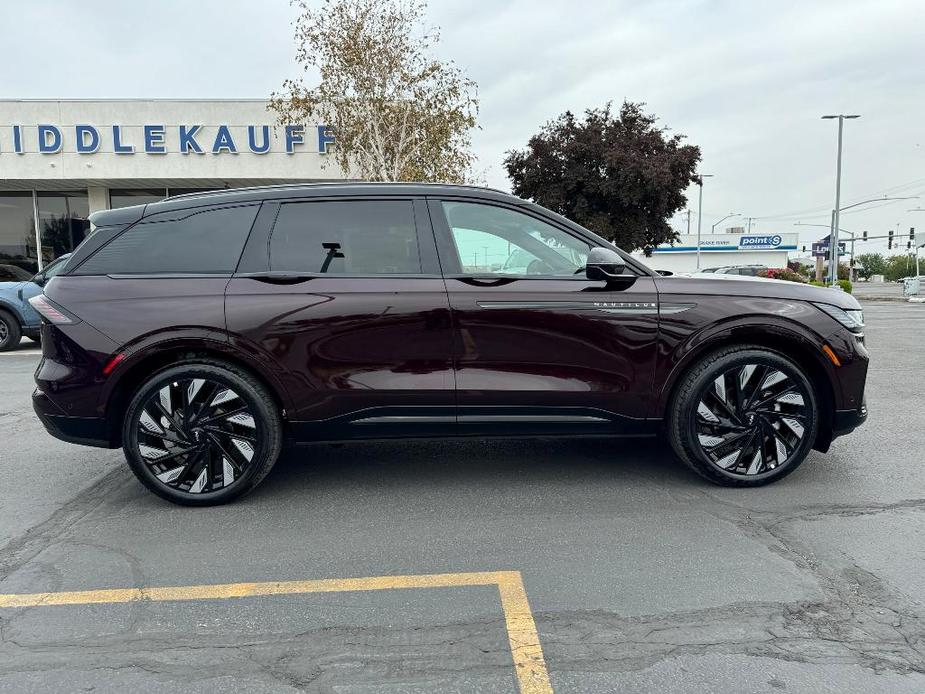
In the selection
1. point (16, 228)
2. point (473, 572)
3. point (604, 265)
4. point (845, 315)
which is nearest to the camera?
point (473, 572)

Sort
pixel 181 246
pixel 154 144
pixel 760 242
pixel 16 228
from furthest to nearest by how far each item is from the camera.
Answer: pixel 760 242 → pixel 16 228 → pixel 154 144 → pixel 181 246

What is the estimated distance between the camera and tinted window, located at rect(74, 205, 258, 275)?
3699 millimetres

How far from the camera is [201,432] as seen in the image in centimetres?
364

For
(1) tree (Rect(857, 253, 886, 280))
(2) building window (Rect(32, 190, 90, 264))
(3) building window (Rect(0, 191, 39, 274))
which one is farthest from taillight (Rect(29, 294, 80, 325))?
(1) tree (Rect(857, 253, 886, 280))

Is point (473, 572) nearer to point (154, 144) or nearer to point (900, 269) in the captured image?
point (154, 144)

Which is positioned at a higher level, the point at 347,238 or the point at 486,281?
the point at 347,238

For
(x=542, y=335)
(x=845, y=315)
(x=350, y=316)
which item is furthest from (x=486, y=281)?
(x=845, y=315)

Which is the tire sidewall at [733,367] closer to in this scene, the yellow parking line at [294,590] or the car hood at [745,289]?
the car hood at [745,289]

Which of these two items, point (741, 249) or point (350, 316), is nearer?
point (350, 316)

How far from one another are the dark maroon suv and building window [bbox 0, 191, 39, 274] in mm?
20946

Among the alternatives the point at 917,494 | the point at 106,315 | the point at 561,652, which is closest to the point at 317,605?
the point at 561,652

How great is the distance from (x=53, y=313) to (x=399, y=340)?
1963mm

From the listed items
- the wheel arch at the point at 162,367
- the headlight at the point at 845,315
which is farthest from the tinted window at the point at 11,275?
the headlight at the point at 845,315

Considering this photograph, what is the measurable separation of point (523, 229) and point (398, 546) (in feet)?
6.43
